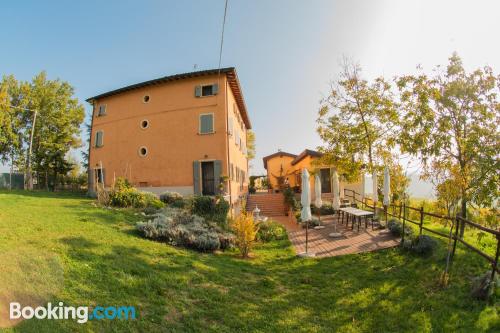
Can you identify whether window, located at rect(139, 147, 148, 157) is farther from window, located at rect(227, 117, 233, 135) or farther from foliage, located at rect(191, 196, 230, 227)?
foliage, located at rect(191, 196, 230, 227)

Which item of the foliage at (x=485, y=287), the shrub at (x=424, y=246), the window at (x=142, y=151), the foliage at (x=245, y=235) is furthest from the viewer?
the window at (x=142, y=151)

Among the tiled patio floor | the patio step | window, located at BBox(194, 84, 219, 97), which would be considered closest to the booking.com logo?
the tiled patio floor

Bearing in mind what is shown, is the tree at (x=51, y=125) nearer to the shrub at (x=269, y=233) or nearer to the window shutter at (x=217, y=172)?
the window shutter at (x=217, y=172)

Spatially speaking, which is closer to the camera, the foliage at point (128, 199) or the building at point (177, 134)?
the foliage at point (128, 199)

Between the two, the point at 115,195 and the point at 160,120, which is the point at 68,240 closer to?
the point at 115,195

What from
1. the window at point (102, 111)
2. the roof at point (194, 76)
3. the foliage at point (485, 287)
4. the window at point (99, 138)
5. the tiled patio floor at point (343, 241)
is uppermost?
the roof at point (194, 76)

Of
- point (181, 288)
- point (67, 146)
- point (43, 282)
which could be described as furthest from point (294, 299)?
point (67, 146)

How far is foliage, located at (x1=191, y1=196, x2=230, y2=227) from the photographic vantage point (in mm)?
12117

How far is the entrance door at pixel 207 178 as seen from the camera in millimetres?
16281

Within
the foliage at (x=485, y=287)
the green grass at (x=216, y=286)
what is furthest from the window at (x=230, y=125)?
the foliage at (x=485, y=287)

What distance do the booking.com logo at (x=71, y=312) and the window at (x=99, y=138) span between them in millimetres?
18489

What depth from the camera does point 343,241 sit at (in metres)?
10.4

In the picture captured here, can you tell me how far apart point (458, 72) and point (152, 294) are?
10546mm

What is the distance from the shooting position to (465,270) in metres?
6.08
